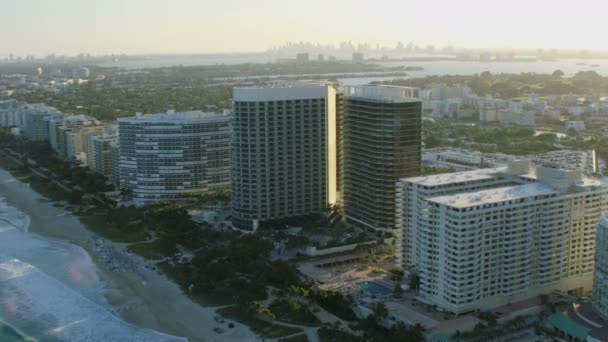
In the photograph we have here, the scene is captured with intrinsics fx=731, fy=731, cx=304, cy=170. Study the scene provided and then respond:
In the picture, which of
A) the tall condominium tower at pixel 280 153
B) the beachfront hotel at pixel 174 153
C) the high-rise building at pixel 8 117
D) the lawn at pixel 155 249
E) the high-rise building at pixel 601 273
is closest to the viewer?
the high-rise building at pixel 601 273

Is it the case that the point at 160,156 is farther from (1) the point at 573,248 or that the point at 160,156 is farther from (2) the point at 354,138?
(1) the point at 573,248

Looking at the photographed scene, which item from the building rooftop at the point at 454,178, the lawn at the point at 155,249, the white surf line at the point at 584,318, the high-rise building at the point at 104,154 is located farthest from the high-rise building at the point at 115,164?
the white surf line at the point at 584,318

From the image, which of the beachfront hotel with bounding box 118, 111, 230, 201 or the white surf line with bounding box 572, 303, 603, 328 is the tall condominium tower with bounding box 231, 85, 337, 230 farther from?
the white surf line with bounding box 572, 303, 603, 328

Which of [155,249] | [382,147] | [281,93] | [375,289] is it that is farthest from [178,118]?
[375,289]

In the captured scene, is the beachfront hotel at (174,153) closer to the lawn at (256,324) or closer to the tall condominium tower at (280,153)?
the tall condominium tower at (280,153)

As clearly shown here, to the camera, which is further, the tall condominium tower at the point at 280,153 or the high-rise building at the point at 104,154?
the high-rise building at the point at 104,154
